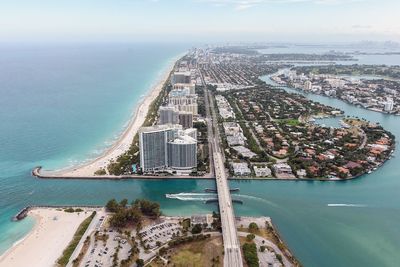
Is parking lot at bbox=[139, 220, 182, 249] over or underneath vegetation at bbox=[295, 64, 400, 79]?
underneath

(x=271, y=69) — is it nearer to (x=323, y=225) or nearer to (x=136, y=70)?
(x=136, y=70)

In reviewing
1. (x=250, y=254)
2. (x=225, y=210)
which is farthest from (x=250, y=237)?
(x=225, y=210)

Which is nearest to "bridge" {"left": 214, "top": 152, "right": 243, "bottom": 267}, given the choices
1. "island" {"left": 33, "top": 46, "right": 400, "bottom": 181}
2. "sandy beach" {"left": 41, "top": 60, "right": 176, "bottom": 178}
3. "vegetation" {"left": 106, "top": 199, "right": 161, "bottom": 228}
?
"island" {"left": 33, "top": 46, "right": 400, "bottom": 181}

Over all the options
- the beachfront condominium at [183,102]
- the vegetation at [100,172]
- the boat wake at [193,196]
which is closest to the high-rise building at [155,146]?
the vegetation at [100,172]

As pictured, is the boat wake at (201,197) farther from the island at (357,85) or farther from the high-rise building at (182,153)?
the island at (357,85)

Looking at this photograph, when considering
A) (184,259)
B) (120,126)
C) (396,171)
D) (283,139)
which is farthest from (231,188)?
(120,126)

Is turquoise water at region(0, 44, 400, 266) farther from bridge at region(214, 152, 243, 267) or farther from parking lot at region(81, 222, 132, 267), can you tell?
parking lot at region(81, 222, 132, 267)
